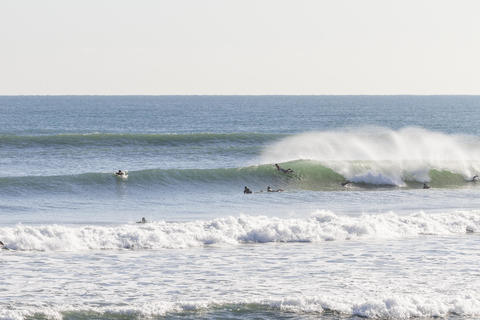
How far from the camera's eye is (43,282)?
51.7ft

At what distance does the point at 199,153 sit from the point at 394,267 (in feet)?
105

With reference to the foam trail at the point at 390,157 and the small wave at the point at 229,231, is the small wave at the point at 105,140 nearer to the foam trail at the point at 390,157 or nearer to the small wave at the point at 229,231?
the foam trail at the point at 390,157

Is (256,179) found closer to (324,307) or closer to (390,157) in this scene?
(390,157)

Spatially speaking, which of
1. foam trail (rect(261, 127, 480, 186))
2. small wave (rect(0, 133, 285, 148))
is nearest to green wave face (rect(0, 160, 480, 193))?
foam trail (rect(261, 127, 480, 186))

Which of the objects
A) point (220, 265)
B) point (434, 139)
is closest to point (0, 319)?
point (220, 265)

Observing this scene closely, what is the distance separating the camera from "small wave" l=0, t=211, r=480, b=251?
19602 mm

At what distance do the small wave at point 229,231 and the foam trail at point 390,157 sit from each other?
40.6ft

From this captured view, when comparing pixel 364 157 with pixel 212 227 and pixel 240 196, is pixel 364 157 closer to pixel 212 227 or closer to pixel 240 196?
pixel 240 196

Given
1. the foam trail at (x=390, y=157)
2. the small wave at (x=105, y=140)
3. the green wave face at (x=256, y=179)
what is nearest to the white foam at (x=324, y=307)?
the green wave face at (x=256, y=179)

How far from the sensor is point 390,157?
39969 millimetres

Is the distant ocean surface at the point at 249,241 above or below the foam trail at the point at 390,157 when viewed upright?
below

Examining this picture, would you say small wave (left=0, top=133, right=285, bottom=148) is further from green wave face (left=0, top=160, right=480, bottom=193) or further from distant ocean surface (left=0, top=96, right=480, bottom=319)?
green wave face (left=0, top=160, right=480, bottom=193)

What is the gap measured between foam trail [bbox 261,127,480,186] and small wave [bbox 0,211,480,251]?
40.6ft

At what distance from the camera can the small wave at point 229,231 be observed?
19.6m
